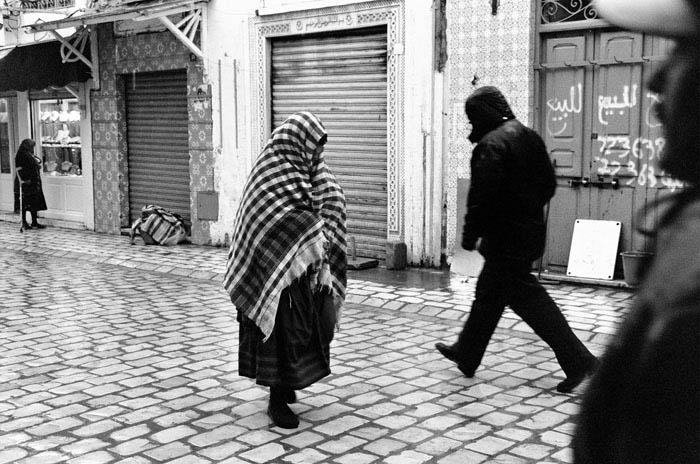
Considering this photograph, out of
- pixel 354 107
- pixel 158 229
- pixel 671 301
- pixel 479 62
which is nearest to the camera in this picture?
pixel 671 301

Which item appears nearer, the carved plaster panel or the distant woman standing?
the carved plaster panel

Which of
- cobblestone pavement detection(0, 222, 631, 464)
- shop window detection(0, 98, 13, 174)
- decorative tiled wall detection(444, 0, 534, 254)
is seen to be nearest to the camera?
cobblestone pavement detection(0, 222, 631, 464)

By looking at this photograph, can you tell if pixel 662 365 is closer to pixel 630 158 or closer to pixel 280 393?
pixel 280 393

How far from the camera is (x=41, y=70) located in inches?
603

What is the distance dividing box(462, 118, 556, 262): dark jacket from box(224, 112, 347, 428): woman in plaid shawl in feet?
3.26

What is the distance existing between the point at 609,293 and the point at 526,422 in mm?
4148

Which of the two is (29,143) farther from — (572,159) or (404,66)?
(572,159)

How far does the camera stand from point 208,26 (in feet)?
43.1

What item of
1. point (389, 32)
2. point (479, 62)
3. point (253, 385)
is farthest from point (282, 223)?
point (389, 32)

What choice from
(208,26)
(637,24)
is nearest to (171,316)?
(208,26)

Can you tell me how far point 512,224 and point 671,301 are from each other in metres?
4.15

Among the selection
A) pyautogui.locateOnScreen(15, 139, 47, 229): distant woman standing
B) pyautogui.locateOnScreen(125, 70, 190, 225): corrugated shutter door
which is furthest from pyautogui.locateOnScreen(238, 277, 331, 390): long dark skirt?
pyautogui.locateOnScreen(15, 139, 47, 229): distant woman standing

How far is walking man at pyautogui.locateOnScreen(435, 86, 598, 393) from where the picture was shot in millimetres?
5379

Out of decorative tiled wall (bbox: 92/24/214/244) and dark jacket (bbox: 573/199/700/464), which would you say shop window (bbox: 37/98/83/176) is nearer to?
decorative tiled wall (bbox: 92/24/214/244)
